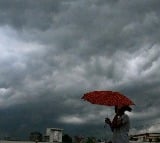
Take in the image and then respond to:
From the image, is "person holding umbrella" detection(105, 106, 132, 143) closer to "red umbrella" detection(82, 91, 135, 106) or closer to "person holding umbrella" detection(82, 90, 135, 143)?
"person holding umbrella" detection(82, 90, 135, 143)

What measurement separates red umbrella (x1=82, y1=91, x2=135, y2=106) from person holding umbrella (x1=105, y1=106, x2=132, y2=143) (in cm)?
50

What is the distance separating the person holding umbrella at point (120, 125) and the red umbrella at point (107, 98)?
0.50 m

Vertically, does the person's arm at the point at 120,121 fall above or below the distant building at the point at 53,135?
below

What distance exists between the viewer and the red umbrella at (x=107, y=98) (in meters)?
12.0

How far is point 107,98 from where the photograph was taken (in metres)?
12.2

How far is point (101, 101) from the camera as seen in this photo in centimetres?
1210

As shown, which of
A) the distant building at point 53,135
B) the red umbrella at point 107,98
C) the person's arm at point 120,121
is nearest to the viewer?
the person's arm at point 120,121

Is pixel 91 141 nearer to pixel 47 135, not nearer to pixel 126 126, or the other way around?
pixel 47 135

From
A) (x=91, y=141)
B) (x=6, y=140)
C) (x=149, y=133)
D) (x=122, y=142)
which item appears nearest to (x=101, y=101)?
(x=122, y=142)

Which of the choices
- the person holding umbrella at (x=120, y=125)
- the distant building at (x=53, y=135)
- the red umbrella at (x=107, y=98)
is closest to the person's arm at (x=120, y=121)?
the person holding umbrella at (x=120, y=125)

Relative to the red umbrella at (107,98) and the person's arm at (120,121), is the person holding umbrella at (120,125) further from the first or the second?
the red umbrella at (107,98)

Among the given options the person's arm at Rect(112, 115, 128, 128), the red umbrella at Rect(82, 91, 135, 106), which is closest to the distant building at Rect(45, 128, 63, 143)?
the red umbrella at Rect(82, 91, 135, 106)

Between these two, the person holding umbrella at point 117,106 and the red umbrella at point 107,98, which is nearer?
the person holding umbrella at point 117,106

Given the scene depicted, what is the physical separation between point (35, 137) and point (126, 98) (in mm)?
28107
